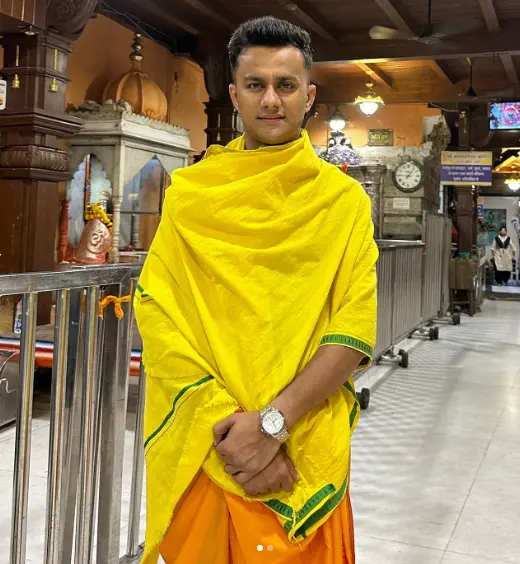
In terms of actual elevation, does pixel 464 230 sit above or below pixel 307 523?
above

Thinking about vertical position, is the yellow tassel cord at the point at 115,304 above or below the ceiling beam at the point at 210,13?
below

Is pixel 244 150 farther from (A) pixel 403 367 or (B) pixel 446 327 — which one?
(B) pixel 446 327

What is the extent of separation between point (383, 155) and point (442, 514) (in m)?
9.62

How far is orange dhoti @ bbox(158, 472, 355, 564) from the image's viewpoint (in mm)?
1207

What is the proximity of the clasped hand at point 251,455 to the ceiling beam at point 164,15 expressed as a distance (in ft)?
22.1

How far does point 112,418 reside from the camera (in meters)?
1.92

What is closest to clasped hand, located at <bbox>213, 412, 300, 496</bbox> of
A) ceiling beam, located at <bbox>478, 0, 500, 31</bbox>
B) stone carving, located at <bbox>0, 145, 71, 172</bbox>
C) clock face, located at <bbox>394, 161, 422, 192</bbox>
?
stone carving, located at <bbox>0, 145, 71, 172</bbox>

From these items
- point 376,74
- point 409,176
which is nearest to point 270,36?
point 376,74

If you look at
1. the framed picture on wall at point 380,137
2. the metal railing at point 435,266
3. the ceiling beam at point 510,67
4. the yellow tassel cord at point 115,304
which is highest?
the ceiling beam at point 510,67

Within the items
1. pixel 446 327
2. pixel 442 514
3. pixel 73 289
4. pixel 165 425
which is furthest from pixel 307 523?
pixel 446 327

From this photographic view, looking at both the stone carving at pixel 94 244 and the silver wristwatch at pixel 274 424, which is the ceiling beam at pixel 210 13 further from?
the silver wristwatch at pixel 274 424

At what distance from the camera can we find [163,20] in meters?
7.70

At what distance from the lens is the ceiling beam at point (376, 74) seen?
10203 millimetres

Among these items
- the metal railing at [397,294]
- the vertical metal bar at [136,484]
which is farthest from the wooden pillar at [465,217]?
the vertical metal bar at [136,484]
